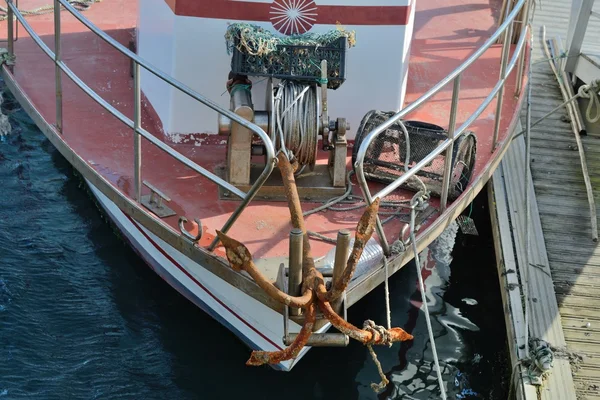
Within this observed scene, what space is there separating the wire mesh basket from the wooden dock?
2.12 metres

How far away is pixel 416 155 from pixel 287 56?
1.15 meters

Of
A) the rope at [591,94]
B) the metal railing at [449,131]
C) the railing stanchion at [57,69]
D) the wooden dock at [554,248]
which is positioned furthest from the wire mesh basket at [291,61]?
the rope at [591,94]

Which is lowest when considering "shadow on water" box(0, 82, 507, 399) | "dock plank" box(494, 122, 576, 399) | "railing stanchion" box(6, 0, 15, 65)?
A: "shadow on water" box(0, 82, 507, 399)

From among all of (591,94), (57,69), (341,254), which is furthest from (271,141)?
(591,94)

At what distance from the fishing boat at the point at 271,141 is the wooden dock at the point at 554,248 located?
31.1 inches

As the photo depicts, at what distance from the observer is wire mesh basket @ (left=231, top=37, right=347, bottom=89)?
5.99 meters

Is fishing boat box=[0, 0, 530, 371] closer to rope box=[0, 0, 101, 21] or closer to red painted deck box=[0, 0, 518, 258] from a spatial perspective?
red painted deck box=[0, 0, 518, 258]

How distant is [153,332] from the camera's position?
6.55 metres

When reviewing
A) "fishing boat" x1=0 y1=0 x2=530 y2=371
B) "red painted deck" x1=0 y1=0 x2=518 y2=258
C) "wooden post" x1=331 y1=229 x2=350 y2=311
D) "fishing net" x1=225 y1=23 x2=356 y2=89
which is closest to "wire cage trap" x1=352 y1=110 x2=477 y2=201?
"fishing boat" x1=0 y1=0 x2=530 y2=371

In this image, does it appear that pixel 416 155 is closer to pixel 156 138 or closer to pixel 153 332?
pixel 156 138

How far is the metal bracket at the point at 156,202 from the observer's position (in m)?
5.64

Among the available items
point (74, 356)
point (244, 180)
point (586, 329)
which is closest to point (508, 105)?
point (586, 329)

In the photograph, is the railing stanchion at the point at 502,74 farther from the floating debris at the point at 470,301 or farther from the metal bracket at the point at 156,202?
the metal bracket at the point at 156,202

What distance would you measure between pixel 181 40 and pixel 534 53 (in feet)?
16.1
